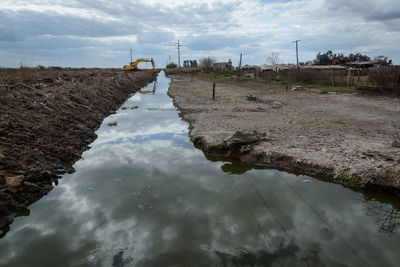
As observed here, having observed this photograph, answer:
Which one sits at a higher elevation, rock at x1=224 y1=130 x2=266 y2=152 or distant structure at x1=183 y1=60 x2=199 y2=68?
distant structure at x1=183 y1=60 x2=199 y2=68

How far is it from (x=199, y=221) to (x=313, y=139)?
452 centimetres

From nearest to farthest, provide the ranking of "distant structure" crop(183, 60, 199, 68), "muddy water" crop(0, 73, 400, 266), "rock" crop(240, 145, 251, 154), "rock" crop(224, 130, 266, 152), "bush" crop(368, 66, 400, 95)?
"muddy water" crop(0, 73, 400, 266)
"rock" crop(240, 145, 251, 154)
"rock" crop(224, 130, 266, 152)
"bush" crop(368, 66, 400, 95)
"distant structure" crop(183, 60, 199, 68)

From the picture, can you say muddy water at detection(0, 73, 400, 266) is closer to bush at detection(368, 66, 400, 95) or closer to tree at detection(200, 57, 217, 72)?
bush at detection(368, 66, 400, 95)

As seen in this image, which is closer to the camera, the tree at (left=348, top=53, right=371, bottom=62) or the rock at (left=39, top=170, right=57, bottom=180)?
the rock at (left=39, top=170, right=57, bottom=180)

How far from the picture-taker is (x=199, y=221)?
152 inches

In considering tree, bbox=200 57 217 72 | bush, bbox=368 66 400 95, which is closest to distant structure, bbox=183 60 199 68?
tree, bbox=200 57 217 72

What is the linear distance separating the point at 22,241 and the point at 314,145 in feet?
19.8

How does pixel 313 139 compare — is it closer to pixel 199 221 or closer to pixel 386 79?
pixel 199 221


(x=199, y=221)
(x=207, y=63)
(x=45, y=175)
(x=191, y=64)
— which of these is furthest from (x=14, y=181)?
(x=191, y=64)

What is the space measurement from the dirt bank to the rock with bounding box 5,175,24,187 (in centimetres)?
396

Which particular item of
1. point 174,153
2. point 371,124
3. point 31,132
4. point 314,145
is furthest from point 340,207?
point 31,132

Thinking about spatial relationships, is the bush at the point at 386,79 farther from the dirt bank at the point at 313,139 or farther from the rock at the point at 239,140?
the rock at the point at 239,140

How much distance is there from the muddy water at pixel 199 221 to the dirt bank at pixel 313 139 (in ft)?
1.34

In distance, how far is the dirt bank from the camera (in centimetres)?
509
